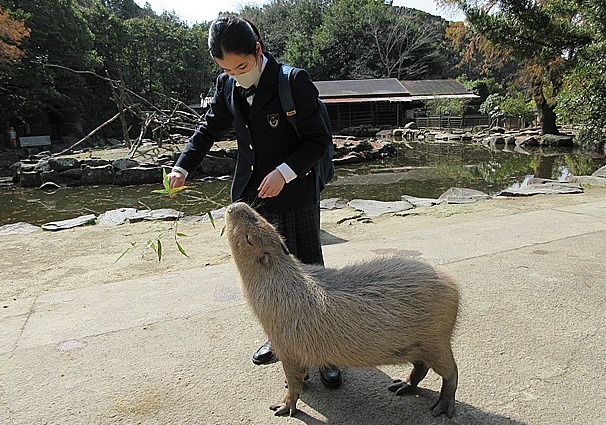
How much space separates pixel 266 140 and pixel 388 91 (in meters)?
30.1

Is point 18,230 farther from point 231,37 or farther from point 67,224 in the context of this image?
point 231,37

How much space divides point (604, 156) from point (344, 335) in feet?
51.9

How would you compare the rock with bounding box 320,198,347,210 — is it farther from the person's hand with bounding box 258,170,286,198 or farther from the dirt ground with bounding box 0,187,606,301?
the person's hand with bounding box 258,170,286,198

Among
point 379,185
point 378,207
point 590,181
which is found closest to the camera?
point 378,207

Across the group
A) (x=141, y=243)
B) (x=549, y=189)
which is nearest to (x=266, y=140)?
(x=141, y=243)

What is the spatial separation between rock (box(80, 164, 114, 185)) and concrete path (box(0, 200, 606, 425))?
10339 mm

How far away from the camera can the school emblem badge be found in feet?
6.63

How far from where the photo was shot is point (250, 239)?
1.75 meters

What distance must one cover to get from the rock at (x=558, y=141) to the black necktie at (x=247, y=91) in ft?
60.9

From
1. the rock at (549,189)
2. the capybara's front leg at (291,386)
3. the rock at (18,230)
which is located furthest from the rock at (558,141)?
the capybara's front leg at (291,386)


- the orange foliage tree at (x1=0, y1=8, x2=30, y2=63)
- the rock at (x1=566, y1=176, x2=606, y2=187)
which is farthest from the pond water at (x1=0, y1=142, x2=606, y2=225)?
the orange foliage tree at (x1=0, y1=8, x2=30, y2=63)

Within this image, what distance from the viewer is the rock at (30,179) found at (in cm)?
1295

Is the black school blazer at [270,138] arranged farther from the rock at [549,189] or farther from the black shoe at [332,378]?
the rock at [549,189]

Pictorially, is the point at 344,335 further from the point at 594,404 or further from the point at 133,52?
the point at 133,52
